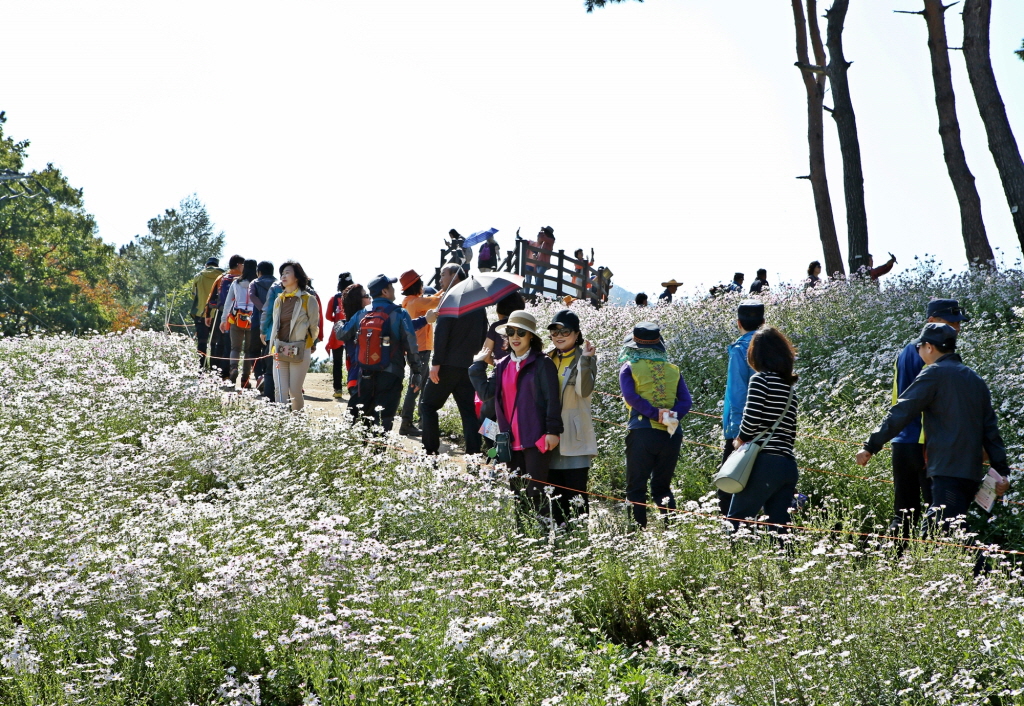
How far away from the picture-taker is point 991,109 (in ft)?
45.5

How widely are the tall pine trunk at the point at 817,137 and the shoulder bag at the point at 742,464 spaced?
11.3 m

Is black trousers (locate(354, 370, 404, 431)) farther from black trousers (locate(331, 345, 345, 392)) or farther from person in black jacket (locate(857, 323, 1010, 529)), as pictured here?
person in black jacket (locate(857, 323, 1010, 529))

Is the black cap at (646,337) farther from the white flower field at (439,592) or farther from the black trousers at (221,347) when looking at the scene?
the black trousers at (221,347)

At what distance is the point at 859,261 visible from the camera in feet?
52.7

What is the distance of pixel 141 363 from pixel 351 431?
20.2 feet

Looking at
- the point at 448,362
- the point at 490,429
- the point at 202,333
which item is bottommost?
the point at 490,429

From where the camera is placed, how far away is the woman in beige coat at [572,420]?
701 cm

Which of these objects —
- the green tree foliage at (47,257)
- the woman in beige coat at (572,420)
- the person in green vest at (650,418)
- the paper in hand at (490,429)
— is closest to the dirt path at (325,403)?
the paper in hand at (490,429)

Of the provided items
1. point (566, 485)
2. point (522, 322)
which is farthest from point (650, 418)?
point (522, 322)

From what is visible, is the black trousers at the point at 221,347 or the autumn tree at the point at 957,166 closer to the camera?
the autumn tree at the point at 957,166

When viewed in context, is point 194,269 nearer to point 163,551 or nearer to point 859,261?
point 859,261

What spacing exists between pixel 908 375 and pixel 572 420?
227 centimetres

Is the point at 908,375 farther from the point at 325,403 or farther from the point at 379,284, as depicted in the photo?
the point at 325,403

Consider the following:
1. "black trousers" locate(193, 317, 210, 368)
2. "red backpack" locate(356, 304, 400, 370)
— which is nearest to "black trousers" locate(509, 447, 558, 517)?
"red backpack" locate(356, 304, 400, 370)
